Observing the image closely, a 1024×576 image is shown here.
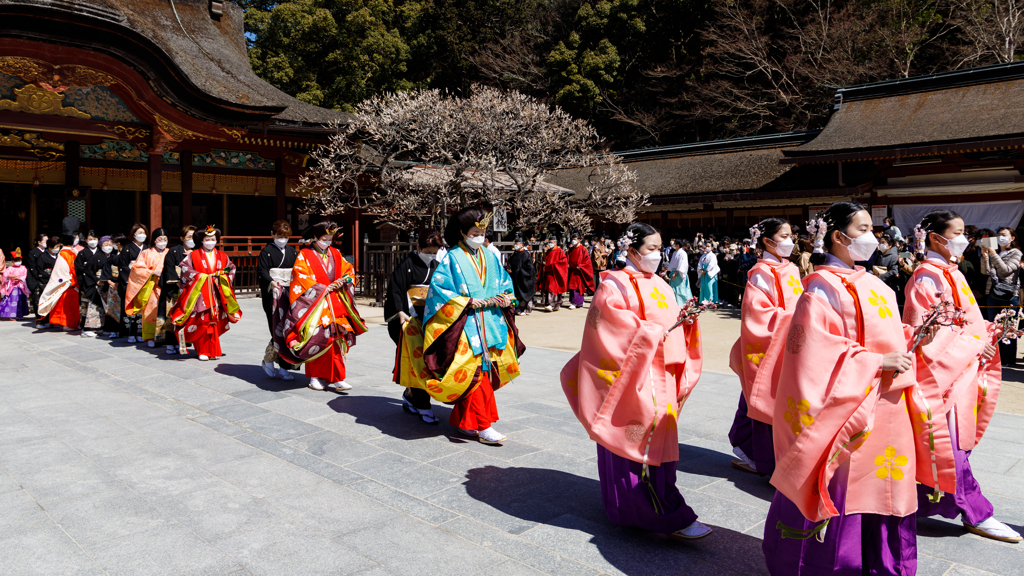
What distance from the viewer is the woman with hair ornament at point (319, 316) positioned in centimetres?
608

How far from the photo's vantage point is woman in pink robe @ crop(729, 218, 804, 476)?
3.87 meters

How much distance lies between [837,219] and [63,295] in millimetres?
11210

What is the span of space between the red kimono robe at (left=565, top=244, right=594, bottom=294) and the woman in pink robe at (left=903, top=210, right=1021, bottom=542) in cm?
1070

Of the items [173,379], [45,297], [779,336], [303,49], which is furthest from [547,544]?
[303,49]

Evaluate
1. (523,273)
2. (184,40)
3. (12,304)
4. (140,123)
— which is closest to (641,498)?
(523,273)

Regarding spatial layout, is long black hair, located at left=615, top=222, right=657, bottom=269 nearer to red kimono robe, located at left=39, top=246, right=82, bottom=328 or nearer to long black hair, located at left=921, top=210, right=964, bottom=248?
long black hair, located at left=921, top=210, right=964, bottom=248

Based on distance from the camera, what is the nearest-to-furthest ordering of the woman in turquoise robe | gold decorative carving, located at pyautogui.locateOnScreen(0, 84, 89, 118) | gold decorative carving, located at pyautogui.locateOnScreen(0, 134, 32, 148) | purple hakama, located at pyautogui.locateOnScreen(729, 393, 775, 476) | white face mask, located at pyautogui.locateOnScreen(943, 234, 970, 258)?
white face mask, located at pyautogui.locateOnScreen(943, 234, 970, 258), purple hakama, located at pyautogui.locateOnScreen(729, 393, 775, 476), gold decorative carving, located at pyautogui.locateOnScreen(0, 84, 89, 118), the woman in turquoise robe, gold decorative carving, located at pyautogui.locateOnScreen(0, 134, 32, 148)

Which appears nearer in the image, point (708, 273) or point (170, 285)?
point (170, 285)

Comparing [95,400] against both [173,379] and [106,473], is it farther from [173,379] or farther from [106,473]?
[106,473]

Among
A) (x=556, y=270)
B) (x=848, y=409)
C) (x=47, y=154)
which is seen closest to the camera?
(x=848, y=409)

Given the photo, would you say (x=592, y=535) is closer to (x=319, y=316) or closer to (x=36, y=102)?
(x=319, y=316)

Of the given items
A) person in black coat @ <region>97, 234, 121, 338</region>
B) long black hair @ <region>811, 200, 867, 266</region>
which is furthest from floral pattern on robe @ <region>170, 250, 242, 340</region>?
long black hair @ <region>811, 200, 867, 266</region>

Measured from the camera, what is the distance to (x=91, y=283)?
32.3 feet

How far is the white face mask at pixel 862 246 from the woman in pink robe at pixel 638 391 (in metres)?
0.83
